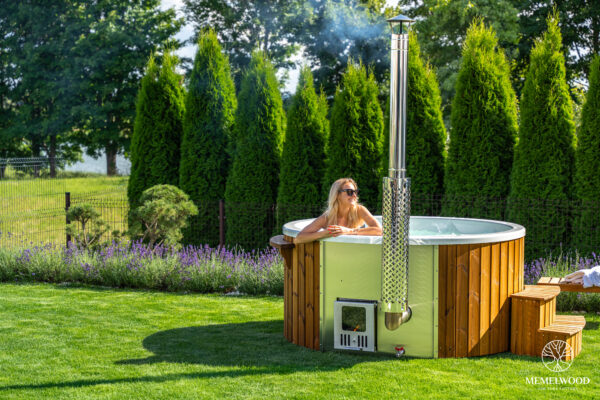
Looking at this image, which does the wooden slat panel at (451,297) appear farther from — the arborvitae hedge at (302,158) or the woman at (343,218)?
the arborvitae hedge at (302,158)

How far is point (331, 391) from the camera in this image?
4.45m

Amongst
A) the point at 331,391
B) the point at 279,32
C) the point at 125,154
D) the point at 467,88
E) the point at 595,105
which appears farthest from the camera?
the point at 125,154

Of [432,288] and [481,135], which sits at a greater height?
[481,135]

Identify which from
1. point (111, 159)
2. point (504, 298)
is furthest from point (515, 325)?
point (111, 159)

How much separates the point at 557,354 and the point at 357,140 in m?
5.68

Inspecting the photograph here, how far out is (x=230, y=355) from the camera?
5430 millimetres

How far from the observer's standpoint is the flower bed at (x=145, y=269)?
847 centimetres

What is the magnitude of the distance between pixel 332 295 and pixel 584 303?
3471mm

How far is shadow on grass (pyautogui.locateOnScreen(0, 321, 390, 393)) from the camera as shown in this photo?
482cm

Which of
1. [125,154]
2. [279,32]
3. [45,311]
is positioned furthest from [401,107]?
[125,154]

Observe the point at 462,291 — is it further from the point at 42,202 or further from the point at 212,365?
the point at 42,202

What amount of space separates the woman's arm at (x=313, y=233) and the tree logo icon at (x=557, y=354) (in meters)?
1.99

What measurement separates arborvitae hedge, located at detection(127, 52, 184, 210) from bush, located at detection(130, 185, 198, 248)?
6.86 feet

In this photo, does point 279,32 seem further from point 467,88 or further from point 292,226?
point 292,226
